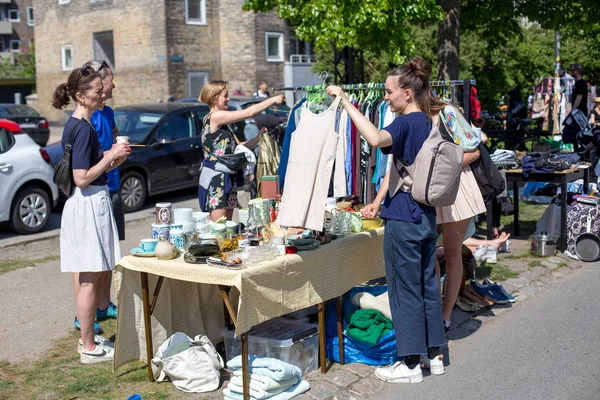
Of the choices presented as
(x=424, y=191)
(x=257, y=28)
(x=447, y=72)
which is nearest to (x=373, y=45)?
(x=447, y=72)

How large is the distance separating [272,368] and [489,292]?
2870 millimetres

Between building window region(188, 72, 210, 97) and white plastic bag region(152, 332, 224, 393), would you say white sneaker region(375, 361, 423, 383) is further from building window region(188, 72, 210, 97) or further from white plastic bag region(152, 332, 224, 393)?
building window region(188, 72, 210, 97)

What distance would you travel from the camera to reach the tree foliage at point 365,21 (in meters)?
11.5

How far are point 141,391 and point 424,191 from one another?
2.31 m

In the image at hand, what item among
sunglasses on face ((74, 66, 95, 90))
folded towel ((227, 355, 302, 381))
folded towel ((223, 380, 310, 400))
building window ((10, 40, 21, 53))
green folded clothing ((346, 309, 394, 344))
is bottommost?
folded towel ((223, 380, 310, 400))

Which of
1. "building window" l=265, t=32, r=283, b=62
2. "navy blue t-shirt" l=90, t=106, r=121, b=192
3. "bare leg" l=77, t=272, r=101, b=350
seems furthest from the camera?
"building window" l=265, t=32, r=283, b=62

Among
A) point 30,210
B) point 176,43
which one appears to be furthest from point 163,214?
point 176,43

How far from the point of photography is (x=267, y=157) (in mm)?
7809

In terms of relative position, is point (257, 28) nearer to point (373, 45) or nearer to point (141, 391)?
point (373, 45)

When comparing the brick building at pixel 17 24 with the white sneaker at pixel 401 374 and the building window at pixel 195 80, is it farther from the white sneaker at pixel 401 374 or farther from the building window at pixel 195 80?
the white sneaker at pixel 401 374

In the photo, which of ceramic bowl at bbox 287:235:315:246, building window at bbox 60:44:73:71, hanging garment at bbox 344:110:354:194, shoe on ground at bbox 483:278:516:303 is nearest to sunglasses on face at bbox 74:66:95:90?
ceramic bowl at bbox 287:235:315:246

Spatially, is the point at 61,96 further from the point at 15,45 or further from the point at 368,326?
the point at 15,45

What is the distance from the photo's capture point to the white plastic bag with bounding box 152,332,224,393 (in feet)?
15.7

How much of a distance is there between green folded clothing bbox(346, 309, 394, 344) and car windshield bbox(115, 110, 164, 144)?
7507mm
